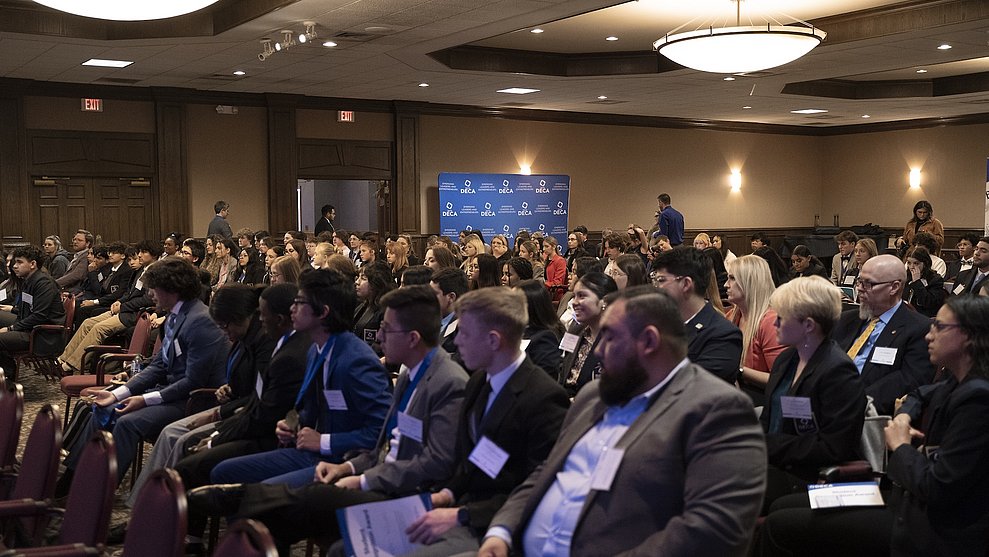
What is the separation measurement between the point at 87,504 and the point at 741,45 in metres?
7.05

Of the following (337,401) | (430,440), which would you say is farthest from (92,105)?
(430,440)

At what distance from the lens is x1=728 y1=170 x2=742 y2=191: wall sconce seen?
19391 mm

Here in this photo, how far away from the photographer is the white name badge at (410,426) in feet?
9.91

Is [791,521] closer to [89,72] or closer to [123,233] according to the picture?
[89,72]

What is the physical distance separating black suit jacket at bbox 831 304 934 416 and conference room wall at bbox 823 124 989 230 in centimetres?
1619

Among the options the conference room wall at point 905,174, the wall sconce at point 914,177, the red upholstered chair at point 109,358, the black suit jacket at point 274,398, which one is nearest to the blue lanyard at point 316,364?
the black suit jacket at point 274,398

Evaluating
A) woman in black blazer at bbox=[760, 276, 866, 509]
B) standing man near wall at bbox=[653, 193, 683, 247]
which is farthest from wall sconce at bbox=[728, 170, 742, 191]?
woman in black blazer at bbox=[760, 276, 866, 509]

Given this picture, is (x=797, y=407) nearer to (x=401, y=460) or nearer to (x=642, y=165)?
(x=401, y=460)

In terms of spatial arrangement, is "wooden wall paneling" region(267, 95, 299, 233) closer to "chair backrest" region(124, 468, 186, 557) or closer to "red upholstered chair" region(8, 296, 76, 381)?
"red upholstered chair" region(8, 296, 76, 381)

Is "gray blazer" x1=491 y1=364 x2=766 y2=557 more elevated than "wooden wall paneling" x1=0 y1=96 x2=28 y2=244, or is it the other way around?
"wooden wall paneling" x1=0 y1=96 x2=28 y2=244

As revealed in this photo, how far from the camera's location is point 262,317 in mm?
4133

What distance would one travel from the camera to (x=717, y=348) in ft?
12.4

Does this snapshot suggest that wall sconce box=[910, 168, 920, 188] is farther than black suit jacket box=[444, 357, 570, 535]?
Yes

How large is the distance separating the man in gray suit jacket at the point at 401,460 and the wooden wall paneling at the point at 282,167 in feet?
37.8
